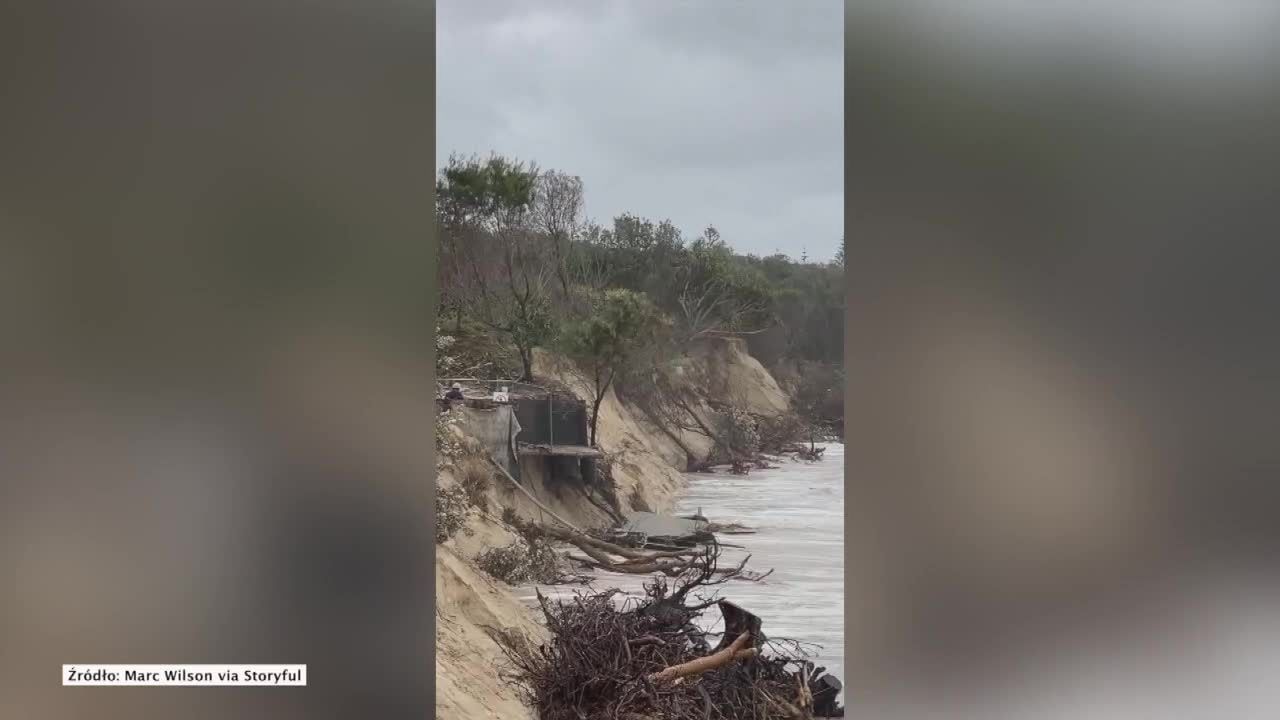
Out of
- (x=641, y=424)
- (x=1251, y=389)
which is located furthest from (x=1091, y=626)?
(x=641, y=424)

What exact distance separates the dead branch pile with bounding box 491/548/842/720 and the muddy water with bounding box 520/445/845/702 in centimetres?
5

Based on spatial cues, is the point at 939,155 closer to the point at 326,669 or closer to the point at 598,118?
the point at 598,118

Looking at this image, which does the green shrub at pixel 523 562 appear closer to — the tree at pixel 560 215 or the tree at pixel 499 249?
the tree at pixel 499 249

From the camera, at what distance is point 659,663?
3.16m

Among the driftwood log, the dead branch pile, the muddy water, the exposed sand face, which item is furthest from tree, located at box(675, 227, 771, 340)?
the driftwood log

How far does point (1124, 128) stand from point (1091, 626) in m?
1.27

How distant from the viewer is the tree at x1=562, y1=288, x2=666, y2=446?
3.19 metres

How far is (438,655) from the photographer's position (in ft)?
10.3

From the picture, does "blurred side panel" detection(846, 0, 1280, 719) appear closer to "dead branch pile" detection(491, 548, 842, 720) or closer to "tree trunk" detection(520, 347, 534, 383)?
"dead branch pile" detection(491, 548, 842, 720)

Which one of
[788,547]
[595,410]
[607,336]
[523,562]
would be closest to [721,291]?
[607,336]

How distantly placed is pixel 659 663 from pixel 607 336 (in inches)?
45.3

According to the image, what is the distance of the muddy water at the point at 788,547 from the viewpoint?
3156 millimetres

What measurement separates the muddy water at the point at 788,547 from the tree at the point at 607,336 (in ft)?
1.57

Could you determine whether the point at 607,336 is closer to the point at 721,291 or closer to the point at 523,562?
the point at 721,291
